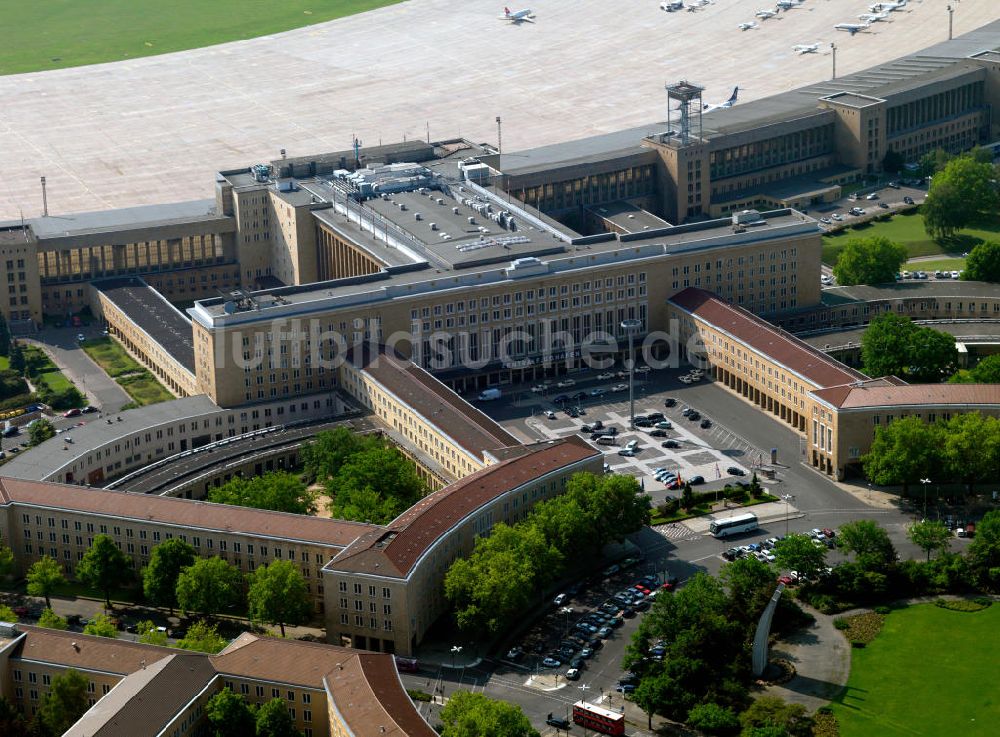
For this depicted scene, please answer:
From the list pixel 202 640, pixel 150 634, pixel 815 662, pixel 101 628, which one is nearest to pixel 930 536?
pixel 815 662

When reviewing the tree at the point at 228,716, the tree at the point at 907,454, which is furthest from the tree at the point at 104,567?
the tree at the point at 907,454

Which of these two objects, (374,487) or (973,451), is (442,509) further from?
(973,451)

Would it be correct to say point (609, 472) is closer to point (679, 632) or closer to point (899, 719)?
point (679, 632)

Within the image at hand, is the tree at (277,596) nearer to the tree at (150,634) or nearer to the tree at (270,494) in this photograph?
the tree at (150,634)

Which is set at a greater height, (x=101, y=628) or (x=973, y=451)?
(x=973, y=451)

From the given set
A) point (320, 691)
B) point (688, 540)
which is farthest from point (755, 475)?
point (320, 691)
